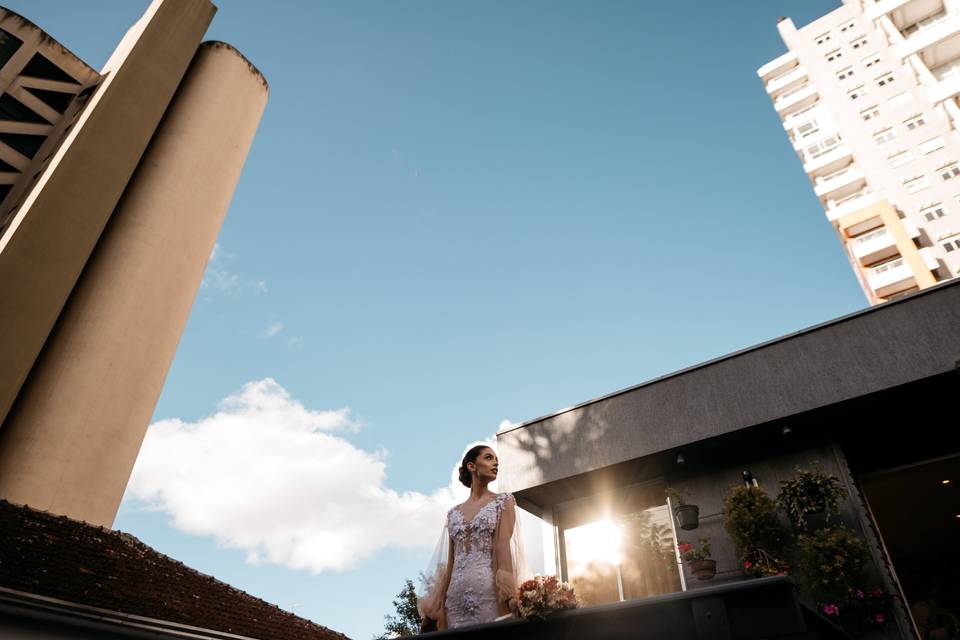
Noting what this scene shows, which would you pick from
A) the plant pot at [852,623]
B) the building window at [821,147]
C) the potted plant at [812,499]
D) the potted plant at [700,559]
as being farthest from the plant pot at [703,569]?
the building window at [821,147]

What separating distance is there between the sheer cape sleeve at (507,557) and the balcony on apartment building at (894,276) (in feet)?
130

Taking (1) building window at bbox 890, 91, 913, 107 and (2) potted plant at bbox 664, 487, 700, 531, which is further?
(1) building window at bbox 890, 91, 913, 107

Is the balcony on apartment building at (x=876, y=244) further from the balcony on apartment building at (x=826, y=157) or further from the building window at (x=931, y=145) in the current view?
the balcony on apartment building at (x=826, y=157)

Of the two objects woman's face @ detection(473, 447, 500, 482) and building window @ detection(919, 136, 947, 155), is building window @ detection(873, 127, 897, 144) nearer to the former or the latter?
building window @ detection(919, 136, 947, 155)

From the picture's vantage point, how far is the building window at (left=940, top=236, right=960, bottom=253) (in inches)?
1315

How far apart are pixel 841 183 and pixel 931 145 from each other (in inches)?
216

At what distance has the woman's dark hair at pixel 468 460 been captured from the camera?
16.0 feet

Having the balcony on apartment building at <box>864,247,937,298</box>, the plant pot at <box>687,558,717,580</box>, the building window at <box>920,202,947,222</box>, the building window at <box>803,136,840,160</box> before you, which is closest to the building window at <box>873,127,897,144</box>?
the building window at <box>803,136,840,160</box>

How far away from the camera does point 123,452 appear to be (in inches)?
644

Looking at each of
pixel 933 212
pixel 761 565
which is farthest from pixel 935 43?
pixel 761 565

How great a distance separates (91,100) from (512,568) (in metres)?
22.7

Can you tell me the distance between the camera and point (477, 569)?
4406 mm

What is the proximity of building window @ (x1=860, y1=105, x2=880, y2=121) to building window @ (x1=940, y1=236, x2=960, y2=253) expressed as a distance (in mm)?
11650

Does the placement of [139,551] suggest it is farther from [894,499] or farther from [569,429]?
[894,499]
